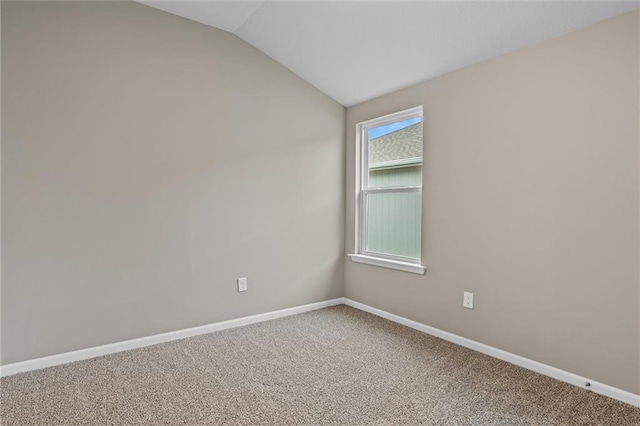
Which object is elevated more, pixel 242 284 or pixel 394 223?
pixel 394 223

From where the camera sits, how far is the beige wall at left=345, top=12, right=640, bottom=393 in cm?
195

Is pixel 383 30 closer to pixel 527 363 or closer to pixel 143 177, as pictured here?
pixel 143 177

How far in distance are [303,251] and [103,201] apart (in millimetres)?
1746

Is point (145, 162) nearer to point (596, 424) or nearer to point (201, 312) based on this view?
point (201, 312)

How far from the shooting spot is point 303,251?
3.55 m

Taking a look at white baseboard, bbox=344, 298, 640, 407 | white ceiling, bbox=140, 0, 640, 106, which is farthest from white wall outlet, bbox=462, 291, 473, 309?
white ceiling, bbox=140, 0, 640, 106

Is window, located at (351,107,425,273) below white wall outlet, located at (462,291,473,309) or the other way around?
the other way around

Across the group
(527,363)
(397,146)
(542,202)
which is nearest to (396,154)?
(397,146)

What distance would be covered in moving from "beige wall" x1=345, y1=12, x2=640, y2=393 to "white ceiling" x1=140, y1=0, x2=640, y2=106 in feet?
0.43

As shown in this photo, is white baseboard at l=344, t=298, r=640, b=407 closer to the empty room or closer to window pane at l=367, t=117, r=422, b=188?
the empty room

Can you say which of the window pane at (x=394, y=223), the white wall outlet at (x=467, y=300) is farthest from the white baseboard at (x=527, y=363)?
the window pane at (x=394, y=223)

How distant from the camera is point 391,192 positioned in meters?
3.41

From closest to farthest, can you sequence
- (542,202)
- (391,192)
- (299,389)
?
(299,389) → (542,202) → (391,192)

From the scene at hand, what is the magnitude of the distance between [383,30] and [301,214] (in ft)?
5.68
